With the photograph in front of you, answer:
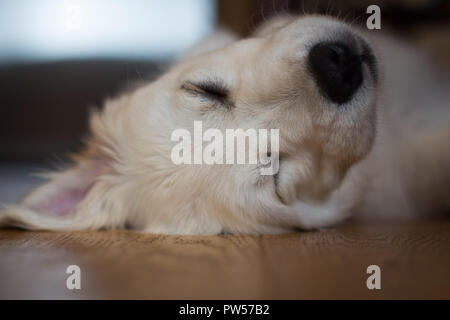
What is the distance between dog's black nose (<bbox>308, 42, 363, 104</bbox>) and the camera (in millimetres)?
1257

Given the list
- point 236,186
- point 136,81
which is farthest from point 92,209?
point 136,81

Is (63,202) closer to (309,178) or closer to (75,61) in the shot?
(309,178)

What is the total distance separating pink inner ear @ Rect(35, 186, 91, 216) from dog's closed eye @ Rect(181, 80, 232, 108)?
1.67 feet

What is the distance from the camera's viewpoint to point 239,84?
133 cm

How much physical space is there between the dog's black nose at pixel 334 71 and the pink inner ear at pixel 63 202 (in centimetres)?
84

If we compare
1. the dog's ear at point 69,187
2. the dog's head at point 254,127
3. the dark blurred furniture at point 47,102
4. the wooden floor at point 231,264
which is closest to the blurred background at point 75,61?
the dark blurred furniture at point 47,102

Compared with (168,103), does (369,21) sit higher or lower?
higher

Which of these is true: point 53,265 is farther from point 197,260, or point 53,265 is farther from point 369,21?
point 369,21

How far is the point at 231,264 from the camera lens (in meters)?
1.02

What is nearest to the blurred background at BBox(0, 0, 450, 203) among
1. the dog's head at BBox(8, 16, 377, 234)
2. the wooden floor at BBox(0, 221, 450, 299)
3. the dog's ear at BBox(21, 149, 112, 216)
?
the dog's ear at BBox(21, 149, 112, 216)

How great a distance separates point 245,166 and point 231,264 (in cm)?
31

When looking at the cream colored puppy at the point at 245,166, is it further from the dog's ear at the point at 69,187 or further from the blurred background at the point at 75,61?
the blurred background at the point at 75,61

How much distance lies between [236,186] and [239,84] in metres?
0.29

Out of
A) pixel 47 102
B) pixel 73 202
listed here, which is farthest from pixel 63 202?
pixel 47 102
